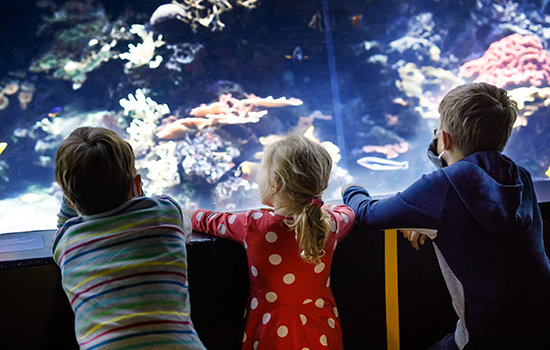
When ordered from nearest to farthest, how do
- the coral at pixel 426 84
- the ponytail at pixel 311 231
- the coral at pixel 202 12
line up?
the ponytail at pixel 311 231, the coral at pixel 202 12, the coral at pixel 426 84

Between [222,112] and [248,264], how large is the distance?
1741 mm

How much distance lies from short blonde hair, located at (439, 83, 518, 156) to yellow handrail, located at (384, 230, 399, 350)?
44 centimetres

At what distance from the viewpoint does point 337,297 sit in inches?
54.9

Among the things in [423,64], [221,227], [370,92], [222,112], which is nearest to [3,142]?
[222,112]

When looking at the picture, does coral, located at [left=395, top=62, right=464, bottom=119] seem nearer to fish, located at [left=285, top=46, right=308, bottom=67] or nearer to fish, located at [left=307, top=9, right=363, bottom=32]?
fish, located at [left=307, top=9, right=363, bottom=32]

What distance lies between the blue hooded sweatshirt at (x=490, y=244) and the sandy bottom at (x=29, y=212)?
207cm

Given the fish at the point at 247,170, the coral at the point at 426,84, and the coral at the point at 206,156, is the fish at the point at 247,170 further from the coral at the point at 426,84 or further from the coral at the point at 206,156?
the coral at the point at 426,84

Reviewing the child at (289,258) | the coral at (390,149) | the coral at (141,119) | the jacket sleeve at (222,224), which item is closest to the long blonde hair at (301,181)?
the child at (289,258)

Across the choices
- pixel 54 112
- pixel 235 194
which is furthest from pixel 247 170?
pixel 54 112

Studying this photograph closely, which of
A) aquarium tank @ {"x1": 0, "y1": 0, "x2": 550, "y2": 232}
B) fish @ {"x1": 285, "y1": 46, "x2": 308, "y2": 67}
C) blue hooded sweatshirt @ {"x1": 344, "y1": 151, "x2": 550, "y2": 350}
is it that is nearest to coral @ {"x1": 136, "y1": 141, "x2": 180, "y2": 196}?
aquarium tank @ {"x1": 0, "y1": 0, "x2": 550, "y2": 232}

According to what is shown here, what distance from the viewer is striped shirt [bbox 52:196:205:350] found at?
81cm

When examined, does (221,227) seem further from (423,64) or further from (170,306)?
(423,64)

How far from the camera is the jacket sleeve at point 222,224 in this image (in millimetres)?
1171

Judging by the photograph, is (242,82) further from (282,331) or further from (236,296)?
(282,331)
